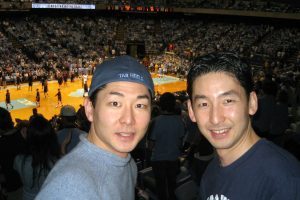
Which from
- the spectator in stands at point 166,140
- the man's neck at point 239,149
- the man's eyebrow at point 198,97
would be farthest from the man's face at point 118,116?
the spectator in stands at point 166,140

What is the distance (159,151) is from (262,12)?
128ft

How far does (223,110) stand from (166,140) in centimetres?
363

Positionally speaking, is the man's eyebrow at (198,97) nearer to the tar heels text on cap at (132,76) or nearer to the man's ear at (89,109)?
the tar heels text on cap at (132,76)

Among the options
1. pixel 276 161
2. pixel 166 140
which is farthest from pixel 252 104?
pixel 166 140

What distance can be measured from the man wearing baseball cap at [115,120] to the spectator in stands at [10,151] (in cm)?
323

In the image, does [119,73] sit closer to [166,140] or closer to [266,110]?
[166,140]

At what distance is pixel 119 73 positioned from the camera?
2.33m

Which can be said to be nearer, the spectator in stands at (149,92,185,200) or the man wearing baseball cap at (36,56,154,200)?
the man wearing baseball cap at (36,56,154,200)

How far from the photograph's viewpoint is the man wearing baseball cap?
217 centimetres

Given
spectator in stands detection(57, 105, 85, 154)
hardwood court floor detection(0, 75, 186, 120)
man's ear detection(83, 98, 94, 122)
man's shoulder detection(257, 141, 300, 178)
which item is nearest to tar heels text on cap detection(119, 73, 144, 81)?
man's ear detection(83, 98, 94, 122)

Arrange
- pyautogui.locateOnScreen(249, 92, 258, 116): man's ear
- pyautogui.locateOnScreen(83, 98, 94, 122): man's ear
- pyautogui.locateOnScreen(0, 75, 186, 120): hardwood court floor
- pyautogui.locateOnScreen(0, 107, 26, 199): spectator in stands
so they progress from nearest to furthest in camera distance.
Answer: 1. pyautogui.locateOnScreen(83, 98, 94, 122): man's ear
2. pyautogui.locateOnScreen(249, 92, 258, 116): man's ear
3. pyautogui.locateOnScreen(0, 107, 26, 199): spectator in stands
4. pyautogui.locateOnScreen(0, 75, 186, 120): hardwood court floor

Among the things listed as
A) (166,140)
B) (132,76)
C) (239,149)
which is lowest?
(166,140)

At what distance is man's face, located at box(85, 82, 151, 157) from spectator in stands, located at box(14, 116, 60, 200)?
2.37 metres

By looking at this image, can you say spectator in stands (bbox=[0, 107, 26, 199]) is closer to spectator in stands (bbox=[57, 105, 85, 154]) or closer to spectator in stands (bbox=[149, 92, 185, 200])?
spectator in stands (bbox=[57, 105, 85, 154])
